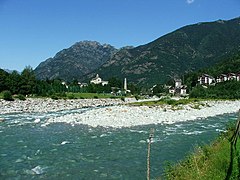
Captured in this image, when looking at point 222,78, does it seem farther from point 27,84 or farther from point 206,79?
point 27,84

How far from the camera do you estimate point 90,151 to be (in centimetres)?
1475

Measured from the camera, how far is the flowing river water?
1125cm

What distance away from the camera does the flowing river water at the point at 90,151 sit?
11251 mm

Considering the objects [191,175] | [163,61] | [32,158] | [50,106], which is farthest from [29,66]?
[163,61]

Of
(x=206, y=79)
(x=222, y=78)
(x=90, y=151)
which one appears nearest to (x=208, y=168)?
(x=90, y=151)

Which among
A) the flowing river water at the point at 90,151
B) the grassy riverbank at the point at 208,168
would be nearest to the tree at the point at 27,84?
the flowing river water at the point at 90,151

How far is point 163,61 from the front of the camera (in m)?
192

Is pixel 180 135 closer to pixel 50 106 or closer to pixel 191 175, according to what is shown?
pixel 191 175

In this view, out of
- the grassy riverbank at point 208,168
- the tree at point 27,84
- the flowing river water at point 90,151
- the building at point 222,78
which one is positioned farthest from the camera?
the building at point 222,78

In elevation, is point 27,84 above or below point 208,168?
above

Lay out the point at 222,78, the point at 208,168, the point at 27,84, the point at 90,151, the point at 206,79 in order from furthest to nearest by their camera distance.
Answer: the point at 206,79 < the point at 222,78 < the point at 27,84 < the point at 90,151 < the point at 208,168

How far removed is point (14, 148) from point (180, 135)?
984cm

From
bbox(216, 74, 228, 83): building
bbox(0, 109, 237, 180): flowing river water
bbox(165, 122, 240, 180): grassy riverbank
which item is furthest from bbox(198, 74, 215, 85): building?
bbox(165, 122, 240, 180): grassy riverbank

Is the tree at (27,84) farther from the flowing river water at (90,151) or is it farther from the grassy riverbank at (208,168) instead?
the grassy riverbank at (208,168)
